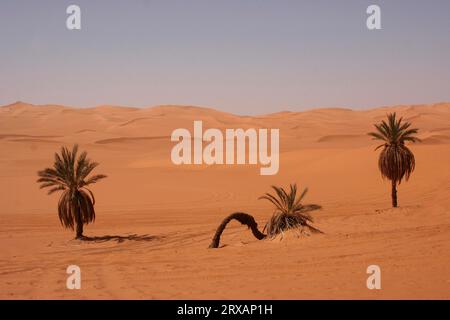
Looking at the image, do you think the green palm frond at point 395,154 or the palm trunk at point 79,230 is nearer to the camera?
the palm trunk at point 79,230

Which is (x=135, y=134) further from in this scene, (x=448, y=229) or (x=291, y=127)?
(x=448, y=229)

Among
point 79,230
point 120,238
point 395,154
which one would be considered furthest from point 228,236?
point 395,154

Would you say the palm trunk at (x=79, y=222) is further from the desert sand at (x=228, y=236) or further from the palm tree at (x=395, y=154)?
the palm tree at (x=395, y=154)

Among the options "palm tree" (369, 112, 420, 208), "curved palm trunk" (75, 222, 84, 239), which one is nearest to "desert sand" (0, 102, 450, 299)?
"curved palm trunk" (75, 222, 84, 239)

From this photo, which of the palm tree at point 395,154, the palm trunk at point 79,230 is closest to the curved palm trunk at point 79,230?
the palm trunk at point 79,230

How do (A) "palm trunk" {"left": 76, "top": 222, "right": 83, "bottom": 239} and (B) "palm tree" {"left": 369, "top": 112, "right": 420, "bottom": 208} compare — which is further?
(B) "palm tree" {"left": 369, "top": 112, "right": 420, "bottom": 208}

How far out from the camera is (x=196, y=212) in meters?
24.7

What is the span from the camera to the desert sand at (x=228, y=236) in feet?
30.2

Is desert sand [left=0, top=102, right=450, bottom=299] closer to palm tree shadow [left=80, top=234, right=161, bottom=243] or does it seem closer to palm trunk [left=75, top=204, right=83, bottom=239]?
palm tree shadow [left=80, top=234, right=161, bottom=243]

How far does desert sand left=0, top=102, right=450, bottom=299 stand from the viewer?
30.2 ft

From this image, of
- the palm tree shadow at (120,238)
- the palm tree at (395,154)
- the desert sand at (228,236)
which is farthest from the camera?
the palm tree at (395,154)

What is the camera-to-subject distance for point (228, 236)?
17.7 meters

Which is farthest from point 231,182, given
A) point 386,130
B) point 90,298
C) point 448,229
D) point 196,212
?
point 90,298
